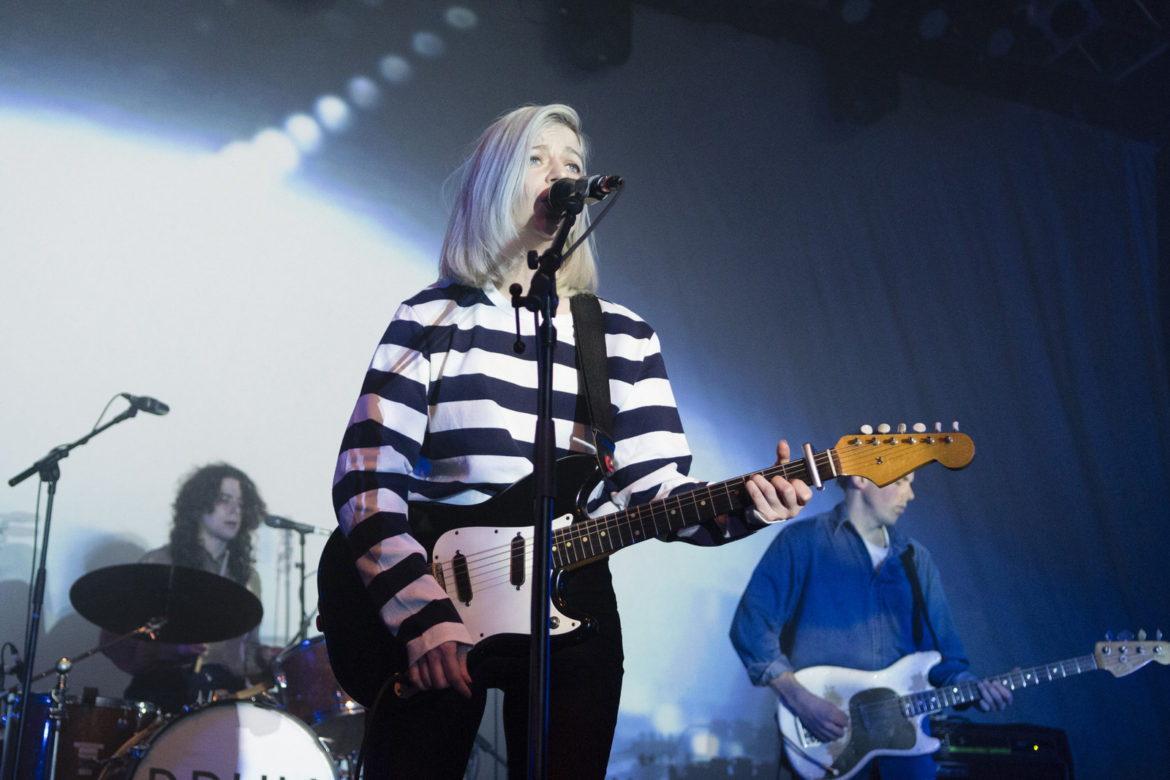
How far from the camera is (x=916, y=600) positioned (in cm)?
500

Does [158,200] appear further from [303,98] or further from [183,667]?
[183,667]

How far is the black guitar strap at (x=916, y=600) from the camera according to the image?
16.1 feet

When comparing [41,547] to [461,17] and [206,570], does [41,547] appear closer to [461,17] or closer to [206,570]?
[206,570]

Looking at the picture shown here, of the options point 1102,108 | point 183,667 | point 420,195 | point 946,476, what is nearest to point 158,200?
point 420,195

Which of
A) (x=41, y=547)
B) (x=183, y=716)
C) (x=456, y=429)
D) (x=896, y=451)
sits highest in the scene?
(x=41, y=547)

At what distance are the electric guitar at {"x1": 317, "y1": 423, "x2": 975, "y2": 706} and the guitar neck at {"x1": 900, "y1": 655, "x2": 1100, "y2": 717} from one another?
8.85ft

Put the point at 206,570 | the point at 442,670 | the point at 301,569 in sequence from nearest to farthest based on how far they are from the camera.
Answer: the point at 442,670 < the point at 206,570 < the point at 301,569

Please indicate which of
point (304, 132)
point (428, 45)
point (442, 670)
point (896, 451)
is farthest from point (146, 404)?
point (896, 451)

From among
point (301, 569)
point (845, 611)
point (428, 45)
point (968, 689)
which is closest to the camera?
point (968, 689)

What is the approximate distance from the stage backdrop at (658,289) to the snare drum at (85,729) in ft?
2.06

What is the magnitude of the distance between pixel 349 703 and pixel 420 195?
257cm

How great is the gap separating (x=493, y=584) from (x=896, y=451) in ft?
3.36

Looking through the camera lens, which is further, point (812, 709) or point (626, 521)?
point (812, 709)

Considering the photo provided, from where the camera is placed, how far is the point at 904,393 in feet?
19.1
